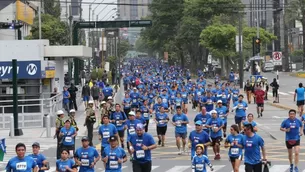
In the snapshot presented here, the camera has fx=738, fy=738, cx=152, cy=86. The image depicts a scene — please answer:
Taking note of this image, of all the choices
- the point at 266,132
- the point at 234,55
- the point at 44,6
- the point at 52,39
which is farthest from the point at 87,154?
the point at 44,6

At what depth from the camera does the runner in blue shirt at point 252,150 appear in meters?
15.4

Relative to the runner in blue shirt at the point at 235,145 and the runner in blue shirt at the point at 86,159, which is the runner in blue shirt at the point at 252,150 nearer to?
the runner in blue shirt at the point at 235,145

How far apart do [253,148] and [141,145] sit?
7.77ft

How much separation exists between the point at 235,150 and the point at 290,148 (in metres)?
2.64

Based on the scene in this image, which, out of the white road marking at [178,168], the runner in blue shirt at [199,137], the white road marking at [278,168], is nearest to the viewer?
the runner in blue shirt at [199,137]

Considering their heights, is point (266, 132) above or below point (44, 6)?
below

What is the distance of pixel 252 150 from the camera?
15383 mm

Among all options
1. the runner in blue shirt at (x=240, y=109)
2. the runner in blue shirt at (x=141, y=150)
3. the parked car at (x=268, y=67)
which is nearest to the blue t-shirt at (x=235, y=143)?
the runner in blue shirt at (x=141, y=150)

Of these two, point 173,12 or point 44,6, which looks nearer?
point 44,6

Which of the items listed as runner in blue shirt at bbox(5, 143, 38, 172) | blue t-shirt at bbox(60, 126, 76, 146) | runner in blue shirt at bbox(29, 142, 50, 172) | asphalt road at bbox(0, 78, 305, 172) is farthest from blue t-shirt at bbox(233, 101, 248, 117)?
runner in blue shirt at bbox(5, 143, 38, 172)

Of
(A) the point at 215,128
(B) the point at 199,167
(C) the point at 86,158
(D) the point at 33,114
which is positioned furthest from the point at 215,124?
(D) the point at 33,114

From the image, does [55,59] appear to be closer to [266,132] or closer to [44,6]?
[266,132]

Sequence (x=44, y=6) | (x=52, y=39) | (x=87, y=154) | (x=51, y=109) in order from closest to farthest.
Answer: (x=87, y=154) → (x=51, y=109) → (x=52, y=39) → (x=44, y=6)

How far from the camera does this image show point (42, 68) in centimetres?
3559
